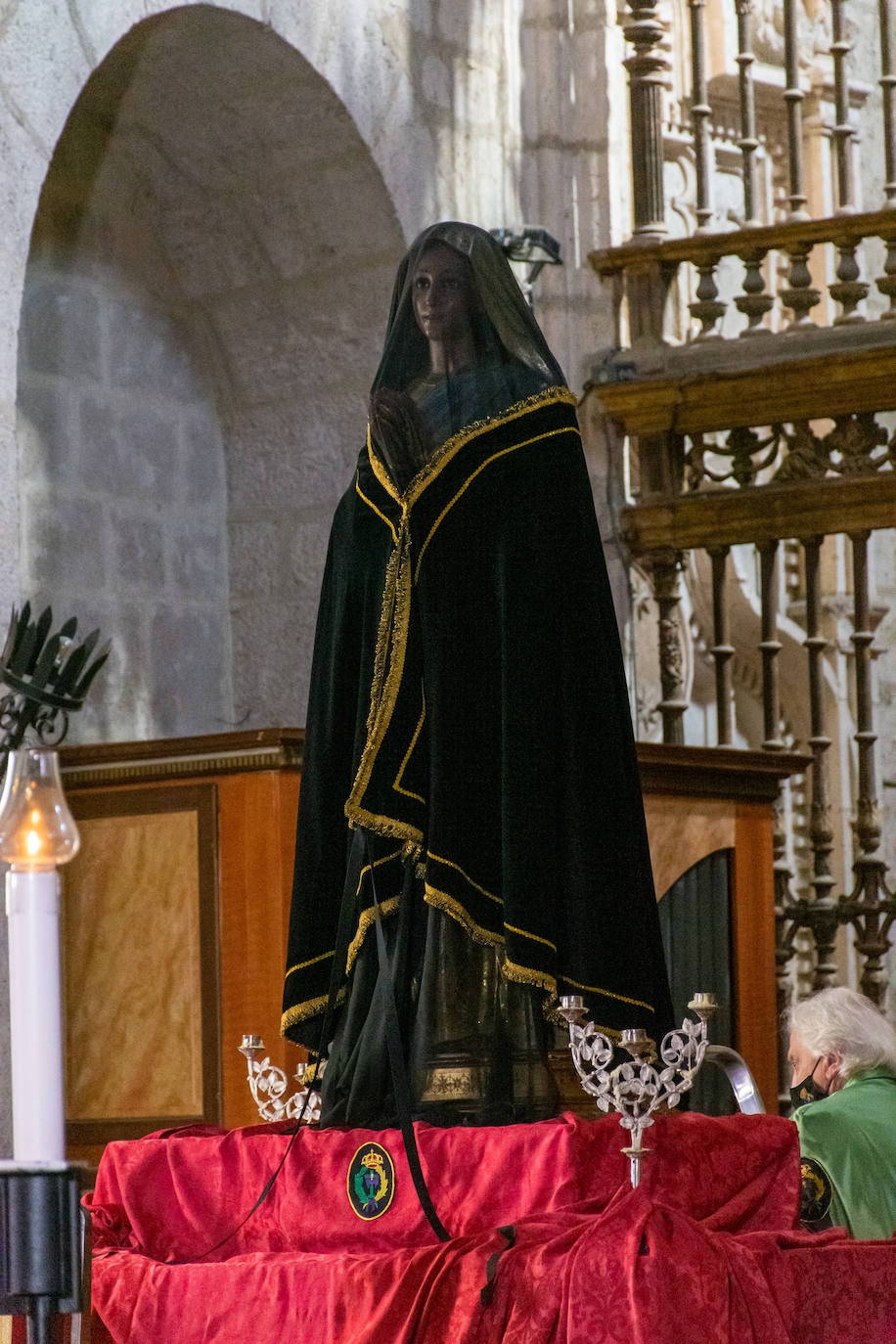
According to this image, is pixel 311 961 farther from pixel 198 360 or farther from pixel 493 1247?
pixel 198 360

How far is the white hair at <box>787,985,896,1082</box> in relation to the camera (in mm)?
→ 4109

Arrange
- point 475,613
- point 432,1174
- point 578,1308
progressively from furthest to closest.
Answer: point 475,613 → point 432,1174 → point 578,1308

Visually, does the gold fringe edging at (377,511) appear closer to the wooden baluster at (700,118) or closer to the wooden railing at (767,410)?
the wooden railing at (767,410)

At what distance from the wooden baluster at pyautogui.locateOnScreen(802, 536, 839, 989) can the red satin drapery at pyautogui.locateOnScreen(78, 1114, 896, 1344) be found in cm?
337

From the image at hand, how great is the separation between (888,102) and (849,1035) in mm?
3628

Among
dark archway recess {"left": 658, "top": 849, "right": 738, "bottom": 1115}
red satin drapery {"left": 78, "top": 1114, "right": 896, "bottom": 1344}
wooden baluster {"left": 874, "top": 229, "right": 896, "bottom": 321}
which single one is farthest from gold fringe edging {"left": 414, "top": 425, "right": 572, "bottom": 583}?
wooden baluster {"left": 874, "top": 229, "right": 896, "bottom": 321}

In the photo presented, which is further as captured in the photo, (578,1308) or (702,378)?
(702,378)

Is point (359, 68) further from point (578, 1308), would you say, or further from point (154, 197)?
point (578, 1308)

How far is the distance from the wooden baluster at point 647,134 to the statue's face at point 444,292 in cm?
365

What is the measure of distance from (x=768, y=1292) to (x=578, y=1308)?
0.90ft

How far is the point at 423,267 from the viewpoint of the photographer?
3.64 meters

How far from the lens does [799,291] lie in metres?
6.82

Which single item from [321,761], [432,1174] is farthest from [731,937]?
[432,1174]

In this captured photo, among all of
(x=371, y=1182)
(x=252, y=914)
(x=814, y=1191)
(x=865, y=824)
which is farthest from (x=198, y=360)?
(x=371, y=1182)
